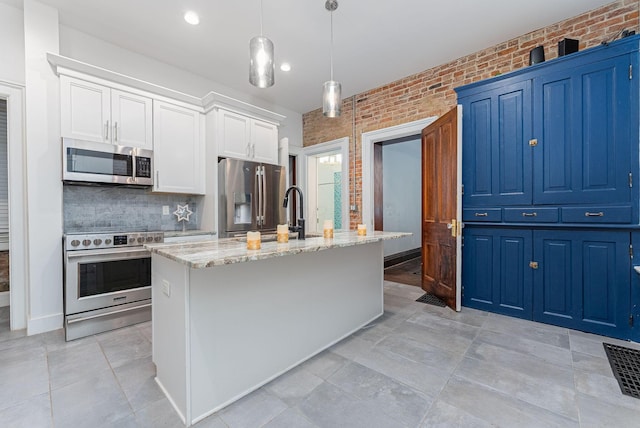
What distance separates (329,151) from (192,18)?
2864mm

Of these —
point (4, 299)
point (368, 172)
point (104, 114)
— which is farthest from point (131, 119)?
point (368, 172)

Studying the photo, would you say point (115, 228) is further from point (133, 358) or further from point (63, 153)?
point (133, 358)

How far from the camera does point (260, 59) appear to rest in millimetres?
1855

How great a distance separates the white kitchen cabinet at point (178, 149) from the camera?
327 centimetres

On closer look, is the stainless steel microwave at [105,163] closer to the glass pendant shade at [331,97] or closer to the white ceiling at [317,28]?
the white ceiling at [317,28]

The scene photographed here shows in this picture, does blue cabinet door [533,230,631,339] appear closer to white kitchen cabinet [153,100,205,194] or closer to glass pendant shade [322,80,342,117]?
glass pendant shade [322,80,342,117]

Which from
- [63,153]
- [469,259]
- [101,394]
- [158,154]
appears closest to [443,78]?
[469,259]

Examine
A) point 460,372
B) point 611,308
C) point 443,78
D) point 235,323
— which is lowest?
point 460,372

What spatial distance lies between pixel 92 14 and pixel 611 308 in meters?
5.56

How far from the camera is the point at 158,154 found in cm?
327

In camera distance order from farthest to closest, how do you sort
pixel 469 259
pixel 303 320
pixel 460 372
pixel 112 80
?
1. pixel 469 259
2. pixel 112 80
3. pixel 303 320
4. pixel 460 372

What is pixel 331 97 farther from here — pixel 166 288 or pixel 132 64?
pixel 132 64

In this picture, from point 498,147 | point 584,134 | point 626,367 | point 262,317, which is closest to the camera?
point 262,317

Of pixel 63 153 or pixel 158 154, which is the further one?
pixel 158 154
